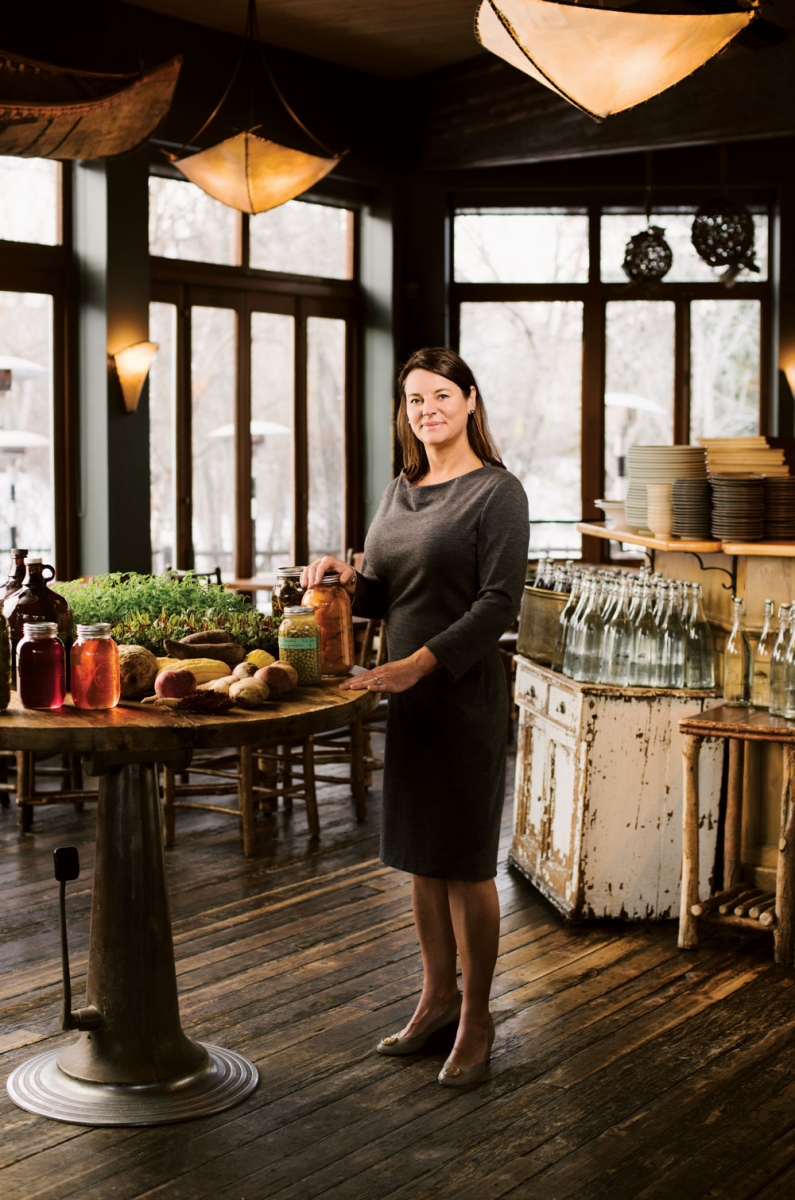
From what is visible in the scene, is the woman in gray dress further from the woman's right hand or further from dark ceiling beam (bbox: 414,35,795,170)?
dark ceiling beam (bbox: 414,35,795,170)

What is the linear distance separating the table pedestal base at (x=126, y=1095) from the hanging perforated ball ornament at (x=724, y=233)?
5804 millimetres

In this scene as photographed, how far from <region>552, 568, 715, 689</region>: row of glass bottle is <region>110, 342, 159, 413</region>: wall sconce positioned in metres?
3.94

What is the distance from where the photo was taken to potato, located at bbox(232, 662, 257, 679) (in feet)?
8.80

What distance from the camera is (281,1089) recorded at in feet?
9.70

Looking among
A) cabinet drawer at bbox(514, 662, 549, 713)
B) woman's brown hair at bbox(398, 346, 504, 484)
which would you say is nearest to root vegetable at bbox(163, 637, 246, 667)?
woman's brown hair at bbox(398, 346, 504, 484)

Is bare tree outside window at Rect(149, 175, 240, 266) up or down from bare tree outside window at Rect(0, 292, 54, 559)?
up

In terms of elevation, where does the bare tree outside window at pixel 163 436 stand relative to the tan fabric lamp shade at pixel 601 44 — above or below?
below

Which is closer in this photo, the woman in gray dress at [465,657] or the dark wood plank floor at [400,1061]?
the dark wood plank floor at [400,1061]

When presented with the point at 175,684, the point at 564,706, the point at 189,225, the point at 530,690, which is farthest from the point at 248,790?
the point at 189,225

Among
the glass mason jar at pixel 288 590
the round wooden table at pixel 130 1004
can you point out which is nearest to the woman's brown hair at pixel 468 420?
the glass mason jar at pixel 288 590

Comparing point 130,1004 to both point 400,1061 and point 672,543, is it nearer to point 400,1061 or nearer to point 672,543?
point 400,1061

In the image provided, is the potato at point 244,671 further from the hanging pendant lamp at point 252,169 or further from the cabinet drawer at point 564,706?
the hanging pendant lamp at point 252,169

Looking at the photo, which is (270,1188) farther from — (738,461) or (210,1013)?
(738,461)

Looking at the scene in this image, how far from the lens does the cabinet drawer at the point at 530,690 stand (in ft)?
14.4
